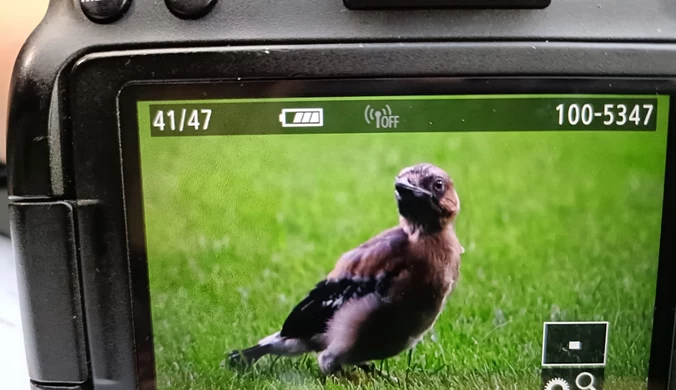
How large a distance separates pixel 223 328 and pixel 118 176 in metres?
0.11

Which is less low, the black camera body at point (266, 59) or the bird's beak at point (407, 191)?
the black camera body at point (266, 59)

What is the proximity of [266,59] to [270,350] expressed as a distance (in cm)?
18

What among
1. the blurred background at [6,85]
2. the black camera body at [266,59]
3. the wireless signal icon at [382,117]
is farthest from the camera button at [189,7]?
the blurred background at [6,85]

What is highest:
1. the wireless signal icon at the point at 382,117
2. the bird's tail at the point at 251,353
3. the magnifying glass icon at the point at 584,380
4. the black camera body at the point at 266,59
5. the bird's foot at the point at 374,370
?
the black camera body at the point at 266,59

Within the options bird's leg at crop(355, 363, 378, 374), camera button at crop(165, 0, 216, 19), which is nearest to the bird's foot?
bird's leg at crop(355, 363, 378, 374)

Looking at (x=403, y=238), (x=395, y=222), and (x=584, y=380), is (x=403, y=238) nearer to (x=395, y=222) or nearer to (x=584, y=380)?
(x=395, y=222)

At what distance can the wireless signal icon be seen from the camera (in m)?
0.38

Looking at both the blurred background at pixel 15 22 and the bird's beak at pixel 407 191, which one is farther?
the blurred background at pixel 15 22

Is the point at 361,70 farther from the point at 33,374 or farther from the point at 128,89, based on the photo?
the point at 33,374

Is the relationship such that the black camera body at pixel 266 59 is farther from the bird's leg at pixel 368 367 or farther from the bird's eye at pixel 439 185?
the bird's leg at pixel 368 367

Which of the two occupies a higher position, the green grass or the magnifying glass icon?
the green grass

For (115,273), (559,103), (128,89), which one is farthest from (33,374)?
(559,103)

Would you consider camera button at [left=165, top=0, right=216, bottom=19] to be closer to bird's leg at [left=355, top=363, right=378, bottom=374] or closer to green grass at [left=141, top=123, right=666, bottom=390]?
green grass at [left=141, top=123, right=666, bottom=390]

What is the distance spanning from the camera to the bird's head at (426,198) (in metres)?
0.39
